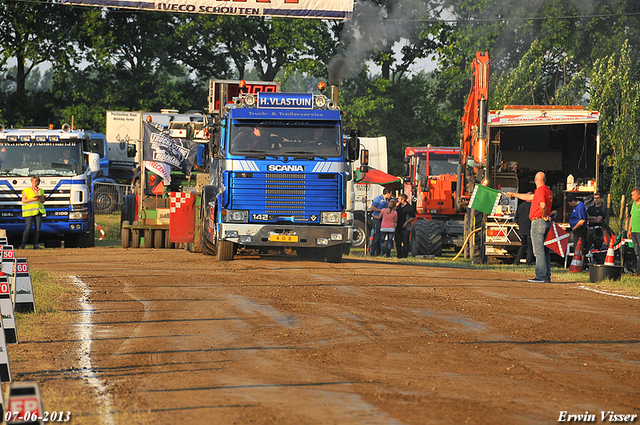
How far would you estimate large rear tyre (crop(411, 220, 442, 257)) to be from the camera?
2458 centimetres

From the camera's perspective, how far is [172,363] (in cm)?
758

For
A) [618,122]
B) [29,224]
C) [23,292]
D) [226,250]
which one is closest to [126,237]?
[29,224]

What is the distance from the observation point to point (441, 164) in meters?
28.0

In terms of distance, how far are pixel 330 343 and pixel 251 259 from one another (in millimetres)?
11365

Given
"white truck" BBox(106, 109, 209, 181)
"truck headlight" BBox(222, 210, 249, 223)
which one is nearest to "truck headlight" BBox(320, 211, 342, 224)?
"truck headlight" BBox(222, 210, 249, 223)

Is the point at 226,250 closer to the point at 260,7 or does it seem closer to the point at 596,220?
the point at 260,7

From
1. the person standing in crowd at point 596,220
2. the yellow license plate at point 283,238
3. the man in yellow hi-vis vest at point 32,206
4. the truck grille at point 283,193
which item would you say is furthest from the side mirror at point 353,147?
the man in yellow hi-vis vest at point 32,206

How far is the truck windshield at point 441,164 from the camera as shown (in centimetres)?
2792

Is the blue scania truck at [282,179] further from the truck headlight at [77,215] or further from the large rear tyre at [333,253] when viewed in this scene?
the truck headlight at [77,215]

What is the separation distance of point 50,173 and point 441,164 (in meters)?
11.8

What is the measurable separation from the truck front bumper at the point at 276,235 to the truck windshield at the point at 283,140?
4.86 ft

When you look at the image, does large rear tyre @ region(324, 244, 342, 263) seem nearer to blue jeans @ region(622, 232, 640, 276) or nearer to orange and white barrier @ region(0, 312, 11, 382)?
blue jeans @ region(622, 232, 640, 276)

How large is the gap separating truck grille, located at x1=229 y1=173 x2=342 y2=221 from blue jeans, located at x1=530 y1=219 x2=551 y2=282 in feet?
13.6

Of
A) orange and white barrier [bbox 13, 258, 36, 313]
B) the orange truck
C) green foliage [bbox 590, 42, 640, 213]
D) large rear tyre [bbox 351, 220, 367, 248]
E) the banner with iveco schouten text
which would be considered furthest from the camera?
green foliage [bbox 590, 42, 640, 213]
